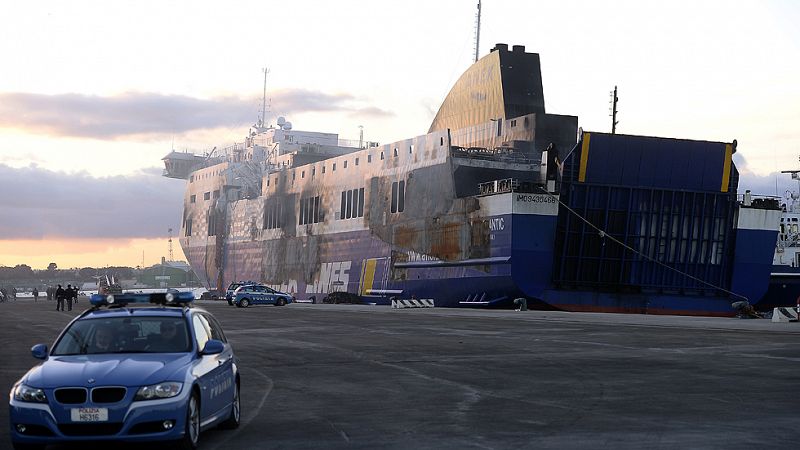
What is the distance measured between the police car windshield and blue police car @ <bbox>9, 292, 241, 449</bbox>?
0.01m

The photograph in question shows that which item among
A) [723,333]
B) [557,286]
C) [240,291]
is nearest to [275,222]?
[240,291]

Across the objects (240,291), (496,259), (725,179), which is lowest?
(240,291)

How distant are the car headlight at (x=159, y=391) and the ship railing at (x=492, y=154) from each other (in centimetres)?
4727

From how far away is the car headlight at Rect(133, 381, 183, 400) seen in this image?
31.9 ft

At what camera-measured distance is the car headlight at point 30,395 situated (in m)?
9.72

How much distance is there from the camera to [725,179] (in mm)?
50938

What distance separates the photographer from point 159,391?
979cm

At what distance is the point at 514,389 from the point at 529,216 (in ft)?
112

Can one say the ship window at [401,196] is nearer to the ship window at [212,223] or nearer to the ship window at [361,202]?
the ship window at [361,202]

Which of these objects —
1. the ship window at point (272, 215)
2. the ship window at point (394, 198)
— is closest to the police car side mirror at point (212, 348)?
the ship window at point (394, 198)

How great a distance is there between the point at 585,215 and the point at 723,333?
65.2 ft

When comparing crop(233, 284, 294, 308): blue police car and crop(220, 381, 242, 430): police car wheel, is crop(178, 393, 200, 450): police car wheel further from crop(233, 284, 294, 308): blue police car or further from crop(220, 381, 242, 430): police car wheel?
crop(233, 284, 294, 308): blue police car

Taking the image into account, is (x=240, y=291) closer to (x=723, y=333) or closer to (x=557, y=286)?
(x=557, y=286)

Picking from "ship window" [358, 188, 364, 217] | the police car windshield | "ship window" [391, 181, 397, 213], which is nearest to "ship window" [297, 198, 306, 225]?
"ship window" [358, 188, 364, 217]
